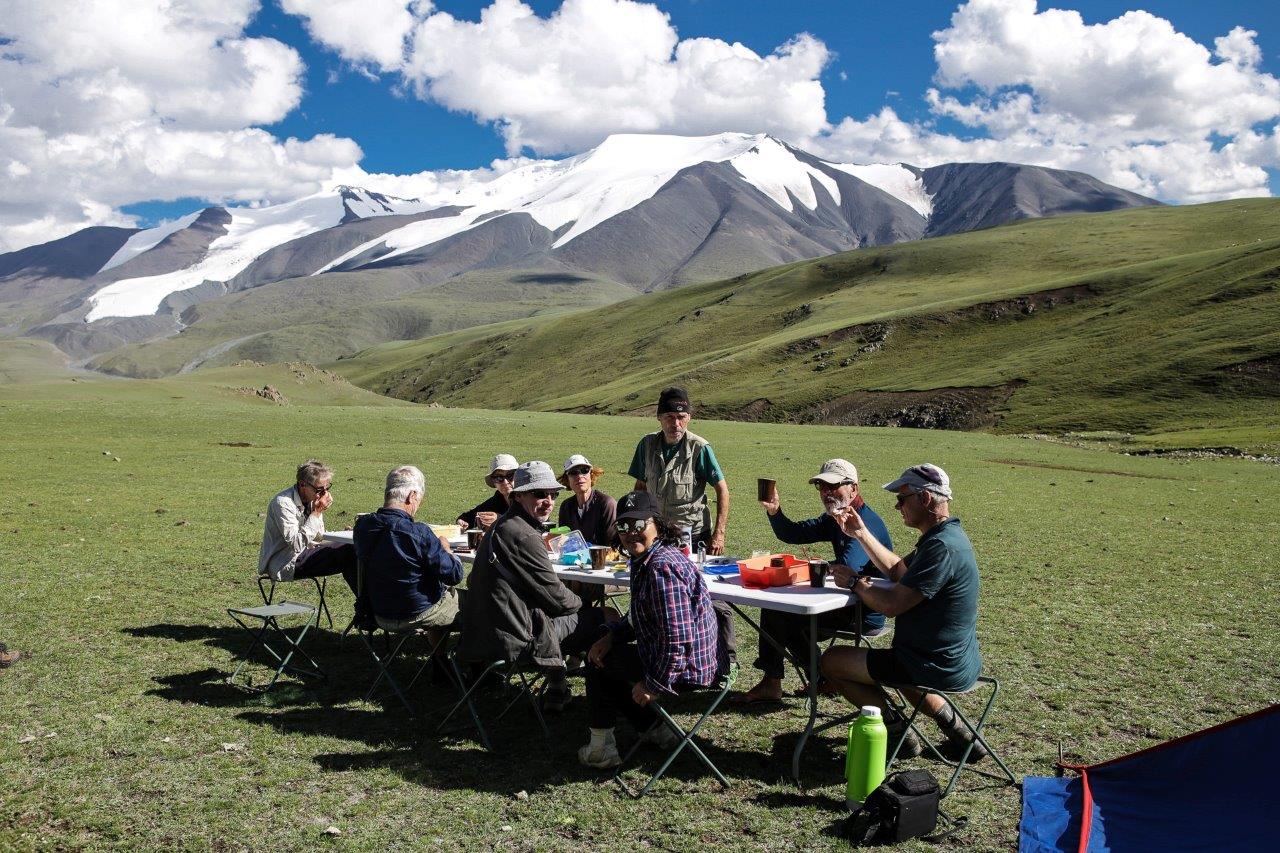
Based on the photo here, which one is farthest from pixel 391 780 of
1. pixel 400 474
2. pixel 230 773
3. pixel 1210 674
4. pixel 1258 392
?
pixel 1258 392

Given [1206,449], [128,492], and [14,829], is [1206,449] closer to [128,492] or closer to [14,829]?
[128,492]

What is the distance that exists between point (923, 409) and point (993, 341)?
24.8m

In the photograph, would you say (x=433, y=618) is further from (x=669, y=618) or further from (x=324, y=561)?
(x=669, y=618)

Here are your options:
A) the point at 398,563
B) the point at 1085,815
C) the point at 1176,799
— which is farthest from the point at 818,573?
the point at 398,563

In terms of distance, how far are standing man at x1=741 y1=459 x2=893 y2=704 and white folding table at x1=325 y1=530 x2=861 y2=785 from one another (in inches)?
14.8

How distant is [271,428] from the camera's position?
41.8 meters

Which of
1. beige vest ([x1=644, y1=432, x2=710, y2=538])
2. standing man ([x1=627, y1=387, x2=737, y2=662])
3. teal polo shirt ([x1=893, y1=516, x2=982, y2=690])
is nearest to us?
teal polo shirt ([x1=893, y1=516, x2=982, y2=690])

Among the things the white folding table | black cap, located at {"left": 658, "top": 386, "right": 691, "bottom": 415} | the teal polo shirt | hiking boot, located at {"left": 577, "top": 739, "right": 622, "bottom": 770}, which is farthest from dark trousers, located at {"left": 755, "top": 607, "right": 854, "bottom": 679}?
black cap, located at {"left": 658, "top": 386, "right": 691, "bottom": 415}

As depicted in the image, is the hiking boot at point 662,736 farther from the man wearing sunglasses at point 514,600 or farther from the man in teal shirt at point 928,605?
the man in teal shirt at point 928,605

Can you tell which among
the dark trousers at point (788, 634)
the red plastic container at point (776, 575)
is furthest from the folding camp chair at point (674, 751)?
the dark trousers at point (788, 634)

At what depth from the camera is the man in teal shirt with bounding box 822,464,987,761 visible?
295 inches

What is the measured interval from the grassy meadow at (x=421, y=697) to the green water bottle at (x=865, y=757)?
248 mm

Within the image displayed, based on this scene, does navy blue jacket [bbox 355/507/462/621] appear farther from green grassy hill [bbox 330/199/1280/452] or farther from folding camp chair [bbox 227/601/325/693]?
green grassy hill [bbox 330/199/1280/452]

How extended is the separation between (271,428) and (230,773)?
36.7 meters
